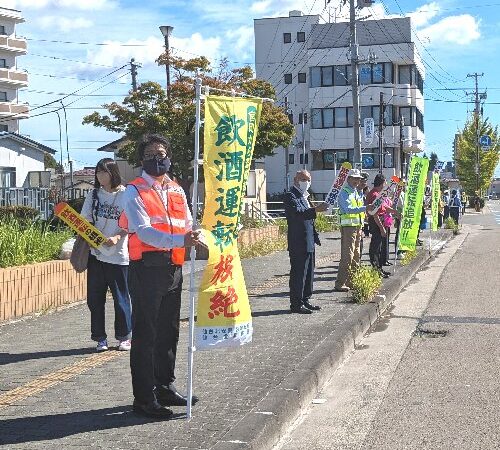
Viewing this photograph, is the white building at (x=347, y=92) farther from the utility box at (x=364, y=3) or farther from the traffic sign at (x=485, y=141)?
the utility box at (x=364, y=3)

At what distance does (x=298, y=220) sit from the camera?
31.5ft

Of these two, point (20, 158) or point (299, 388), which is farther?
point (20, 158)

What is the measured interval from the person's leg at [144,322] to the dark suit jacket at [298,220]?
460 centimetres

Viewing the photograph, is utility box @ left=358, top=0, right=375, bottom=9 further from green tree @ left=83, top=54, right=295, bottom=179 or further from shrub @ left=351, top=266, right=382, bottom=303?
shrub @ left=351, top=266, right=382, bottom=303

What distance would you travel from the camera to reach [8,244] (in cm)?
1005

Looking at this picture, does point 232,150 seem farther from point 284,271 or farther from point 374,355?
point 284,271

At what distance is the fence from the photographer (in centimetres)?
1888

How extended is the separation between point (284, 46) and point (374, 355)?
57.3 m

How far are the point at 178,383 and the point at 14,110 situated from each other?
55.2 metres

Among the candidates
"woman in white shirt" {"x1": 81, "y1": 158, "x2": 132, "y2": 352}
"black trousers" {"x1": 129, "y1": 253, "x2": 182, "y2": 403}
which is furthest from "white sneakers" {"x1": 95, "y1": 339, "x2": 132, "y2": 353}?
"black trousers" {"x1": 129, "y1": 253, "x2": 182, "y2": 403}

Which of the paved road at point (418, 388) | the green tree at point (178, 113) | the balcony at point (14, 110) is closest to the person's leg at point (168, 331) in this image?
the paved road at point (418, 388)

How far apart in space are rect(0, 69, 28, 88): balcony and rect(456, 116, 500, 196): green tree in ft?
150

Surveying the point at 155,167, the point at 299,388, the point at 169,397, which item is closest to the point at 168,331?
the point at 169,397

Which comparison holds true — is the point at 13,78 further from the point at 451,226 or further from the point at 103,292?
the point at 103,292
